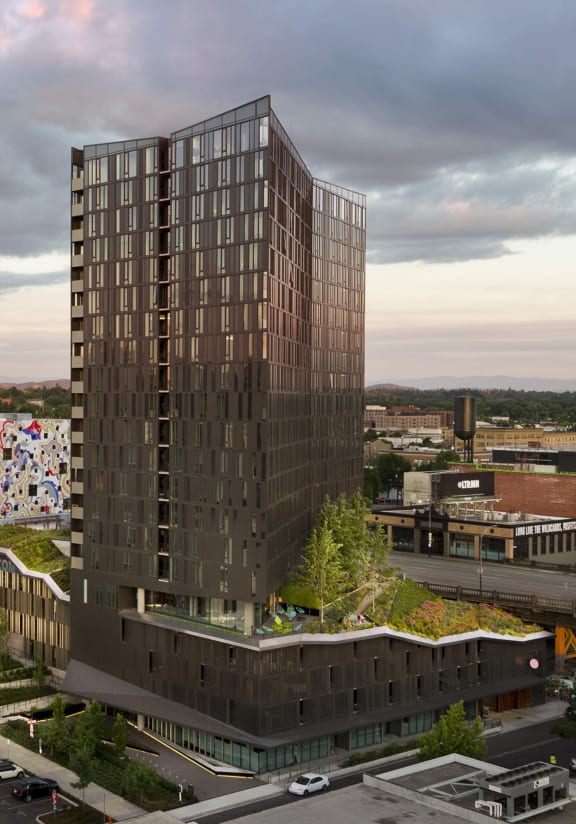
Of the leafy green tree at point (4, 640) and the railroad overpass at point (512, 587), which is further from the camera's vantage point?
the leafy green tree at point (4, 640)

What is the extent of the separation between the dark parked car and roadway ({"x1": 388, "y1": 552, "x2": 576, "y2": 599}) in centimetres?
5615

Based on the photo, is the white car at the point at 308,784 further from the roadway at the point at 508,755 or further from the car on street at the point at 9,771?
the car on street at the point at 9,771

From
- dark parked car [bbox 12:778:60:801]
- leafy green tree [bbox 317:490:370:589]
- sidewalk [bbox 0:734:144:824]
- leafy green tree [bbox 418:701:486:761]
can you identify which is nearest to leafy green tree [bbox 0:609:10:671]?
sidewalk [bbox 0:734:144:824]

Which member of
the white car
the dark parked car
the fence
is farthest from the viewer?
the fence

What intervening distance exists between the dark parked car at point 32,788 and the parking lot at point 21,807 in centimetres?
35

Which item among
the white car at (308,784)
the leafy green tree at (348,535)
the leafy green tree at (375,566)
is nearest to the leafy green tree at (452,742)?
the white car at (308,784)

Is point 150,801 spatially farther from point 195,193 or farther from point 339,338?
point 339,338

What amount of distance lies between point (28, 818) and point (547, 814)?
3393 centimetres

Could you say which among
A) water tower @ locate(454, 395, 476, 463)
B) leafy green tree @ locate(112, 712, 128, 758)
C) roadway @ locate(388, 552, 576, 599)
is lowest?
leafy green tree @ locate(112, 712, 128, 758)

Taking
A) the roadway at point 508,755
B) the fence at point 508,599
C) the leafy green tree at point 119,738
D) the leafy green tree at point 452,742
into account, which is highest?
the fence at point 508,599

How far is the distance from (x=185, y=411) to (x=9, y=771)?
3135 cm

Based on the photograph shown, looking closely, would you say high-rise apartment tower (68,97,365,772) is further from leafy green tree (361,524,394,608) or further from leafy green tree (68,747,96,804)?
leafy green tree (68,747,96,804)

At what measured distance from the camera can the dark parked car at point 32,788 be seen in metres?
Result: 64.9

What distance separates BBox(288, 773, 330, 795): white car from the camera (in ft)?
214
